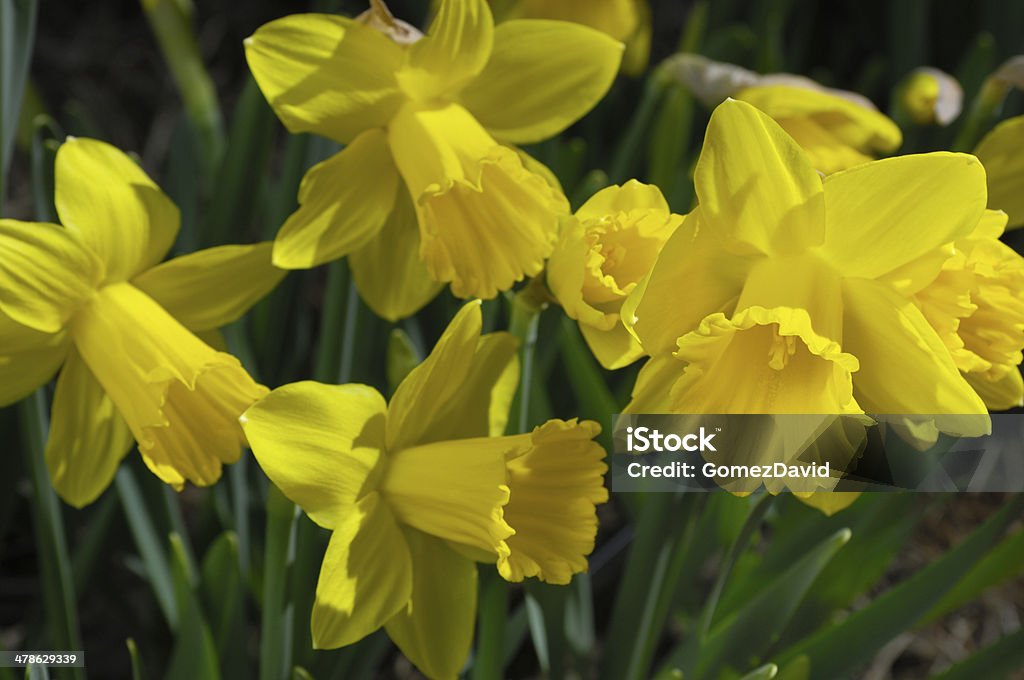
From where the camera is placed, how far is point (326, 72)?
3.06 ft

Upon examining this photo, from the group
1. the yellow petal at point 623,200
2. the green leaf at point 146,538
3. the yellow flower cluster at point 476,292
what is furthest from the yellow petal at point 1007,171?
the green leaf at point 146,538

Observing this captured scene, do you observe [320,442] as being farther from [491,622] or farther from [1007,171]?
[1007,171]

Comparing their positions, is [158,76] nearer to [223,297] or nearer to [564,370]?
[564,370]

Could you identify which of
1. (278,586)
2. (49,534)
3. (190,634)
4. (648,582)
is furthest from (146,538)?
(648,582)

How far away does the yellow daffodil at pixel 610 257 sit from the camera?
0.75 metres

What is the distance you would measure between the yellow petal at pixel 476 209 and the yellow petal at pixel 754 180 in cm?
20

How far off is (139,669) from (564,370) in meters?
0.81

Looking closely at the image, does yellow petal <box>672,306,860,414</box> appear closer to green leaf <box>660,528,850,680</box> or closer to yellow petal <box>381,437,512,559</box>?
yellow petal <box>381,437,512,559</box>

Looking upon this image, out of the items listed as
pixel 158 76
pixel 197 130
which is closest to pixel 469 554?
pixel 197 130

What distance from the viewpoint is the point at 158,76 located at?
2.56 m

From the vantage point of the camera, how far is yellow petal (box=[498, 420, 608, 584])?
83cm

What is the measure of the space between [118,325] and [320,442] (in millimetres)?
246

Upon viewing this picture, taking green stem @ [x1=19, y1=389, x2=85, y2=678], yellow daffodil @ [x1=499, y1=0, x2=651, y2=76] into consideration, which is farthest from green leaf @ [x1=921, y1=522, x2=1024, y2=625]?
green stem @ [x1=19, y1=389, x2=85, y2=678]

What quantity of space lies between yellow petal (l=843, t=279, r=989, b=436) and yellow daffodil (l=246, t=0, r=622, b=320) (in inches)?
11.0
